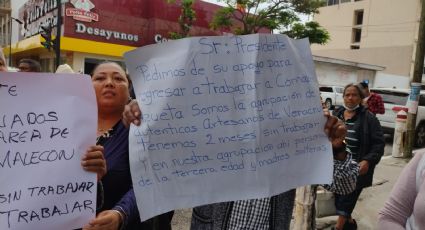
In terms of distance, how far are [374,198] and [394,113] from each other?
5.97 meters

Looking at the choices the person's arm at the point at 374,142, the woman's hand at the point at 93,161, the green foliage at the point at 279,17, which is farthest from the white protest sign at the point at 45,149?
the green foliage at the point at 279,17

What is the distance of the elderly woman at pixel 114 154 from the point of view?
1.60 meters

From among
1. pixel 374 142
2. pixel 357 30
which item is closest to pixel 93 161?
pixel 374 142

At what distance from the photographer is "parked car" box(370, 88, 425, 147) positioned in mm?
10691

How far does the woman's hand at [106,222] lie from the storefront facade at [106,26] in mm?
17300

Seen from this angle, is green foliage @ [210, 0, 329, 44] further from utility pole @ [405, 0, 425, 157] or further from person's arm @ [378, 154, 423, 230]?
person's arm @ [378, 154, 423, 230]

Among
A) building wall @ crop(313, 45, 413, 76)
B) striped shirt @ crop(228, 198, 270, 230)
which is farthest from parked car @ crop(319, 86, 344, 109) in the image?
striped shirt @ crop(228, 198, 270, 230)

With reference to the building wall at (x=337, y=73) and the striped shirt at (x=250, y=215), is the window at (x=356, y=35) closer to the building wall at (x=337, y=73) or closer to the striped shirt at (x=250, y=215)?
the building wall at (x=337, y=73)

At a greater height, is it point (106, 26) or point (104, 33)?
point (106, 26)

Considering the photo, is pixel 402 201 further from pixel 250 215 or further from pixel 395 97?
pixel 395 97

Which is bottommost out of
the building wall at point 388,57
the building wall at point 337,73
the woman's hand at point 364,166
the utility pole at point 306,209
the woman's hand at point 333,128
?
the utility pole at point 306,209

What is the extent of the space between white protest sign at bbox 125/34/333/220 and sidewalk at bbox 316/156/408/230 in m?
3.07

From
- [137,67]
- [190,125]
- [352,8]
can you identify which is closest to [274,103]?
[190,125]

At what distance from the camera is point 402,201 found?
5.53 feet
